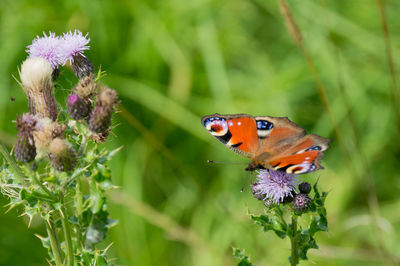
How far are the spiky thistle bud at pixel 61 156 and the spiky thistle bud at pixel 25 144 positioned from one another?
8 centimetres

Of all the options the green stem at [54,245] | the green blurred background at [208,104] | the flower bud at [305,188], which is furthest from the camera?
the green blurred background at [208,104]

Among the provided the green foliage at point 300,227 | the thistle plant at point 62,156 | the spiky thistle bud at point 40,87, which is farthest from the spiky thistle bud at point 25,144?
the green foliage at point 300,227

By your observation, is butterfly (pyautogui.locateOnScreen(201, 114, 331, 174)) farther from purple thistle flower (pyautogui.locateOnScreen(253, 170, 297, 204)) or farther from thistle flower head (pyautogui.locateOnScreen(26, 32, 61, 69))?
thistle flower head (pyautogui.locateOnScreen(26, 32, 61, 69))

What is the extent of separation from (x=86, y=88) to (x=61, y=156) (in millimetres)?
405

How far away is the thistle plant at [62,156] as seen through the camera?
1.92 m

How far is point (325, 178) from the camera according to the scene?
439cm

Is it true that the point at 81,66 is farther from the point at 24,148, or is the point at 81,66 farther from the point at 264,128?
the point at 264,128

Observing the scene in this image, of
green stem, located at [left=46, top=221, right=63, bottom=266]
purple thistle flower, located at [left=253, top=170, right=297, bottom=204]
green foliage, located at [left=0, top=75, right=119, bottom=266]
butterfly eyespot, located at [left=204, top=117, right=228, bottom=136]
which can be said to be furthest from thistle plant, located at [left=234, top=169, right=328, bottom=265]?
green stem, located at [left=46, top=221, right=63, bottom=266]

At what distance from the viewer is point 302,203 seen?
2.02 m

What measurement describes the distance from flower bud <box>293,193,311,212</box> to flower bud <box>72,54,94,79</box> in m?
1.13

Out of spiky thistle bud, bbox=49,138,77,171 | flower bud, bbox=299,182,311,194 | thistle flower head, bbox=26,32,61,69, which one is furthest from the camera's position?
thistle flower head, bbox=26,32,61,69

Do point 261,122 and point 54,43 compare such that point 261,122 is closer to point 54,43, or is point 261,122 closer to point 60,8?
point 54,43

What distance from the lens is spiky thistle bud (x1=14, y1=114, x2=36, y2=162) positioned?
1.92m

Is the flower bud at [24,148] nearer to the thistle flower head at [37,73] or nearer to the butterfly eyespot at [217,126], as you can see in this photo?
the thistle flower head at [37,73]
